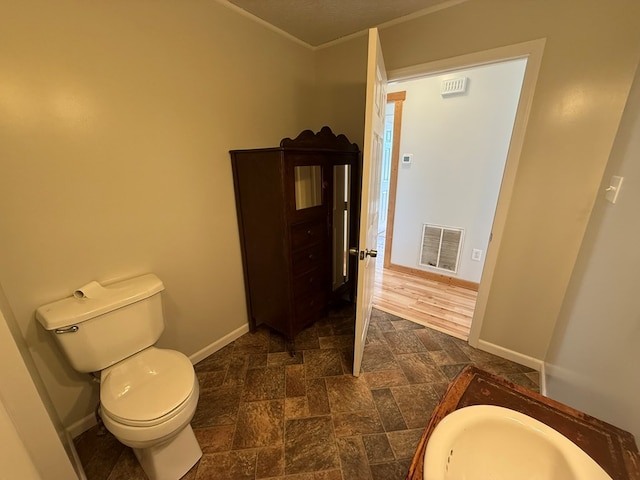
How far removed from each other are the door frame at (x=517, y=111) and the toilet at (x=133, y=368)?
1929mm

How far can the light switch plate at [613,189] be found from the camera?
1.17 m

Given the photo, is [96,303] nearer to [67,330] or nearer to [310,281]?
[67,330]

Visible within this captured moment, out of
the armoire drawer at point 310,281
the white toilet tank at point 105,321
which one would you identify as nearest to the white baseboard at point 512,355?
the armoire drawer at point 310,281

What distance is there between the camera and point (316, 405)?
1570 mm

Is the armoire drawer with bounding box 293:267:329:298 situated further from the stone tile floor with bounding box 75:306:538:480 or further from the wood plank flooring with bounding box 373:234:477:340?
the wood plank flooring with bounding box 373:234:477:340

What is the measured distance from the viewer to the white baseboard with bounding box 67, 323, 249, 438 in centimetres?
140

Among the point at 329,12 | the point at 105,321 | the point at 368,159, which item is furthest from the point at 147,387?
the point at 329,12

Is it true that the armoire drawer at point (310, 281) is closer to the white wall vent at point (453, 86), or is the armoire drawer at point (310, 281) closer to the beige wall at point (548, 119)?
the beige wall at point (548, 119)

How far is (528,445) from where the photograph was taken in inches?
25.4

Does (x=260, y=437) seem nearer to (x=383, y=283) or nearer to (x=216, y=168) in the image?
(x=216, y=168)

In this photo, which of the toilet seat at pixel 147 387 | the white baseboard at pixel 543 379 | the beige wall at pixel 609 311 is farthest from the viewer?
the white baseboard at pixel 543 379

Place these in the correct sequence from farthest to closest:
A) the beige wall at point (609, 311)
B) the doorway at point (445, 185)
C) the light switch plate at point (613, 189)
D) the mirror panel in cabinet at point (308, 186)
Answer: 1. the doorway at point (445, 185)
2. the mirror panel in cabinet at point (308, 186)
3. the light switch plate at point (613, 189)
4. the beige wall at point (609, 311)

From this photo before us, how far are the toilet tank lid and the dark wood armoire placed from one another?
27.3 inches

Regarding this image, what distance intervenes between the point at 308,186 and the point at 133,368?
4.61 ft
